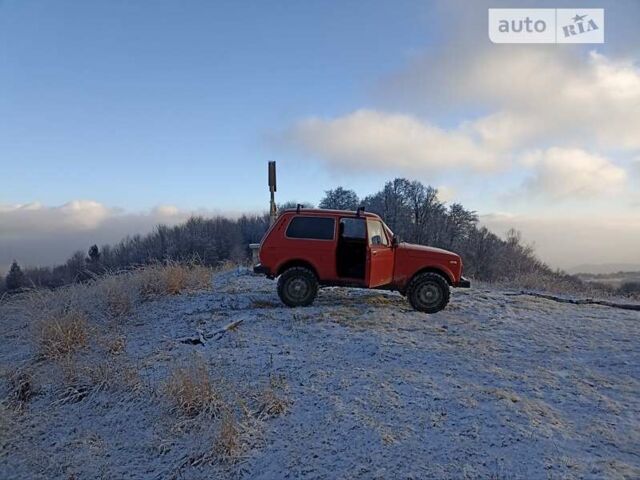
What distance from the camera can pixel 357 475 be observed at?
11.8ft

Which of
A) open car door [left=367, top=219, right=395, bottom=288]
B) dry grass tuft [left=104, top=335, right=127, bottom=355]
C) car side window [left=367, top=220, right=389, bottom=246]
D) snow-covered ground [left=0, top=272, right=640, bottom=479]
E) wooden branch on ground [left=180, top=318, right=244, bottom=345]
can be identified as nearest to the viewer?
snow-covered ground [left=0, top=272, right=640, bottom=479]

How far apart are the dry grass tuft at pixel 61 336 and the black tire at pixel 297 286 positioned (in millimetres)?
3512

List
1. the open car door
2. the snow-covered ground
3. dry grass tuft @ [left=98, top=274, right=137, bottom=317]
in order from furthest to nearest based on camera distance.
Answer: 1. dry grass tuft @ [left=98, top=274, right=137, bottom=317]
2. the open car door
3. the snow-covered ground

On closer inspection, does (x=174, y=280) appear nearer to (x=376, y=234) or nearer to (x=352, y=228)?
(x=352, y=228)

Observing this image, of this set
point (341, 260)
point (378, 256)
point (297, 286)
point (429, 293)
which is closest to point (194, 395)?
point (297, 286)

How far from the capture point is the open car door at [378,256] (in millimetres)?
8141

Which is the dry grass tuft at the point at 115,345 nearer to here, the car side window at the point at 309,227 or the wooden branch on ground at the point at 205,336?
the wooden branch on ground at the point at 205,336

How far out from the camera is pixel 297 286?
27.9ft

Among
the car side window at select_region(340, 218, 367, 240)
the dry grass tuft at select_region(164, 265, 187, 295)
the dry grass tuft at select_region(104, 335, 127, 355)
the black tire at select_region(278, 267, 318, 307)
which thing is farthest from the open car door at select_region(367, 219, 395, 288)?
the dry grass tuft at select_region(164, 265, 187, 295)

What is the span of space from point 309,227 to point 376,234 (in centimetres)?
134

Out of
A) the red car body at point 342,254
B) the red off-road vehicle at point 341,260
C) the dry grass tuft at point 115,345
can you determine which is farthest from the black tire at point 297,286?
the dry grass tuft at point 115,345

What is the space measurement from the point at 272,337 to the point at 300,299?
1804 mm

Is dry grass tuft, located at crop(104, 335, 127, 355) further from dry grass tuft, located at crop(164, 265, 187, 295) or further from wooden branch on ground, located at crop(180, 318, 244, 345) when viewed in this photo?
dry grass tuft, located at crop(164, 265, 187, 295)

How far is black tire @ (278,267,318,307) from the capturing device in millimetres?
8445
